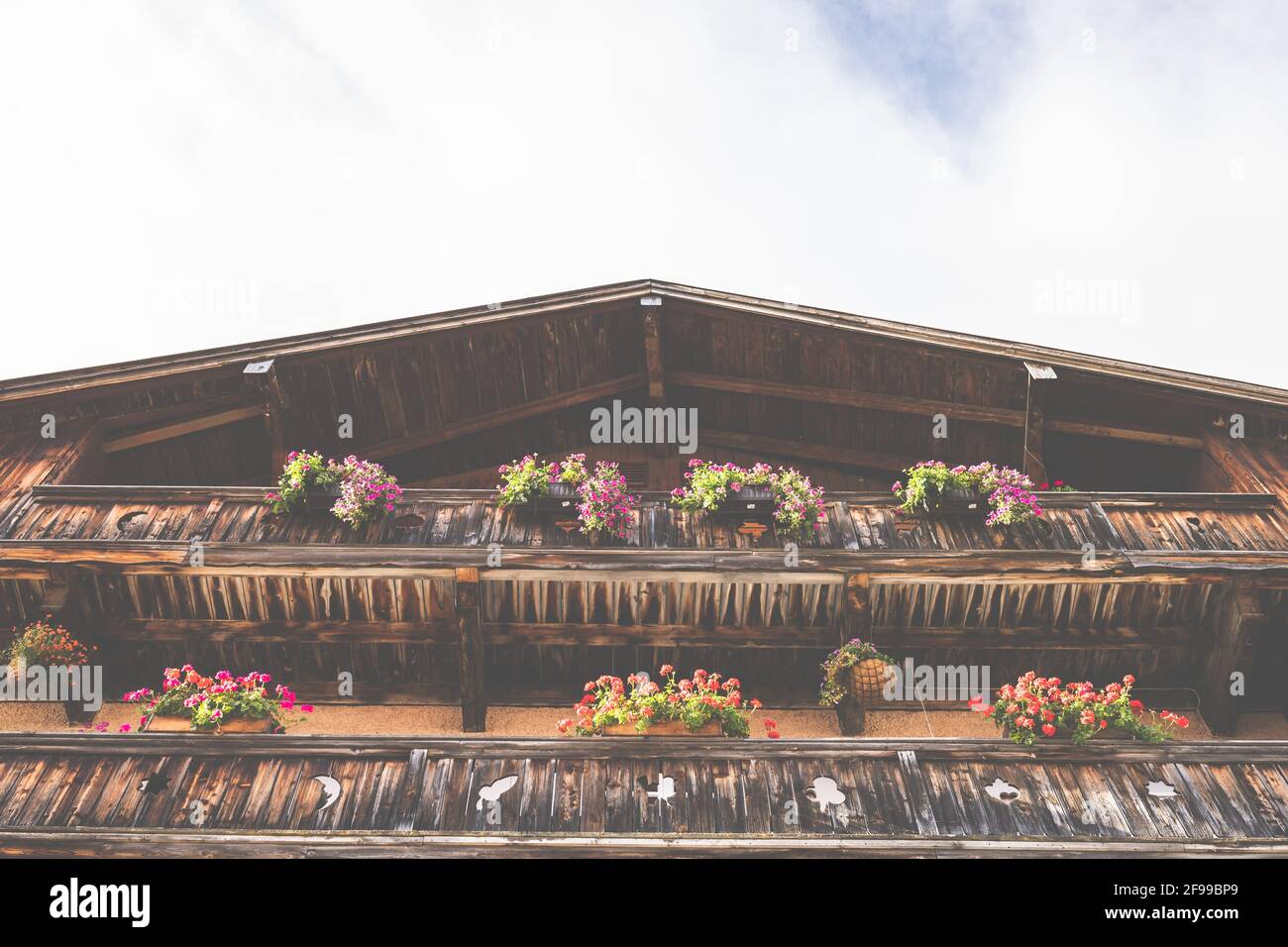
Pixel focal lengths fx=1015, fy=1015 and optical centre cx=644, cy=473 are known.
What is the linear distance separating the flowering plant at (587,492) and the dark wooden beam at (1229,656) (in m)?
6.80

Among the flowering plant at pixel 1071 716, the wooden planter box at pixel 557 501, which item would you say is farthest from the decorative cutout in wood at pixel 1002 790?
the wooden planter box at pixel 557 501

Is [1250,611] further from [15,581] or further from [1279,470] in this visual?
[15,581]

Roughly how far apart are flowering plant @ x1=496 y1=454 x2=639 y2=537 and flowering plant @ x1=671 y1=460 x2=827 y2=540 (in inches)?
28.5

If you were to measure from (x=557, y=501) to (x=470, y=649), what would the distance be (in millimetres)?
1906

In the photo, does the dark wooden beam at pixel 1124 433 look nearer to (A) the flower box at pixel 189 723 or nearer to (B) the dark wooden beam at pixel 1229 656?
(B) the dark wooden beam at pixel 1229 656

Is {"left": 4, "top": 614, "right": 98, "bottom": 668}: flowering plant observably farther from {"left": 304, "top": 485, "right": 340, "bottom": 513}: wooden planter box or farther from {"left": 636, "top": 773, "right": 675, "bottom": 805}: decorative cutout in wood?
{"left": 636, "top": 773, "right": 675, "bottom": 805}: decorative cutout in wood

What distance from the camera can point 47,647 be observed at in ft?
36.2

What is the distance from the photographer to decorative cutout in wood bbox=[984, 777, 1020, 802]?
9.15 meters

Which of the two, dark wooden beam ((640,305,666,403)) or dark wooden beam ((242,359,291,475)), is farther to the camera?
dark wooden beam ((640,305,666,403))

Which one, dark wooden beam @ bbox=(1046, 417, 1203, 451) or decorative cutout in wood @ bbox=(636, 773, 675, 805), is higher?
dark wooden beam @ bbox=(1046, 417, 1203, 451)

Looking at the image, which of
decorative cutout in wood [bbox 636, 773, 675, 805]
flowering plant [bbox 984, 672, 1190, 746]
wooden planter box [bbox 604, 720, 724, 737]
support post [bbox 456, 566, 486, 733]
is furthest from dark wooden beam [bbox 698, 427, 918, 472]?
decorative cutout in wood [bbox 636, 773, 675, 805]

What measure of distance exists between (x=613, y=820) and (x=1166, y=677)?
23.9 feet

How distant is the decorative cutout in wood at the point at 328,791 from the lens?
8969 mm

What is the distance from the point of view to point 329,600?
11.7m
